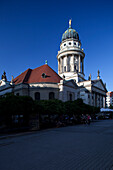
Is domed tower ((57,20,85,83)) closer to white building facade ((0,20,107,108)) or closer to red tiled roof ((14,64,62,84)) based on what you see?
white building facade ((0,20,107,108))

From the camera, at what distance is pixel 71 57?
207 feet

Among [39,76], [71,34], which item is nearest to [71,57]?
[71,34]

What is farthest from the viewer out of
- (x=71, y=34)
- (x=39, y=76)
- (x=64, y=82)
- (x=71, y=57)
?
(x=71, y=34)

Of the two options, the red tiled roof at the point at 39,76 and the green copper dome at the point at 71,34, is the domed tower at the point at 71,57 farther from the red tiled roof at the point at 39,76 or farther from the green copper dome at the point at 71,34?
the red tiled roof at the point at 39,76

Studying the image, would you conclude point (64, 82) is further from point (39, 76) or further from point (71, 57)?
point (71, 57)

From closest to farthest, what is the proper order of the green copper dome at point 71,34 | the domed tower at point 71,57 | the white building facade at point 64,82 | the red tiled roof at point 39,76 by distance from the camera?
the white building facade at point 64,82, the red tiled roof at point 39,76, the domed tower at point 71,57, the green copper dome at point 71,34

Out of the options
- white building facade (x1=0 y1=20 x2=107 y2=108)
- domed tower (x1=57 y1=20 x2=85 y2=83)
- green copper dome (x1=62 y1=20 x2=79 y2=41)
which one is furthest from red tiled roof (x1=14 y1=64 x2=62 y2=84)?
green copper dome (x1=62 y1=20 x2=79 y2=41)

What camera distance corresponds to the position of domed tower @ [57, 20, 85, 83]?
61.2 meters

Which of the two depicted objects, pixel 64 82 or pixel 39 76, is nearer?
pixel 64 82

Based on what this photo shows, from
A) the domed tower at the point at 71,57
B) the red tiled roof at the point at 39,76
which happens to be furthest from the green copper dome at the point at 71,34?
the red tiled roof at the point at 39,76

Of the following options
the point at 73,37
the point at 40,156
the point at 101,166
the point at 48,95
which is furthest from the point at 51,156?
the point at 73,37

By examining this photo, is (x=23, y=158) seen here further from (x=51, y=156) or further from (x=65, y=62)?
(x=65, y=62)

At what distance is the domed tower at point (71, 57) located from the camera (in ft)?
201

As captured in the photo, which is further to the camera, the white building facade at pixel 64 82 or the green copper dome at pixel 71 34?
the green copper dome at pixel 71 34
